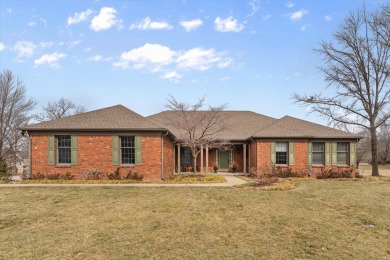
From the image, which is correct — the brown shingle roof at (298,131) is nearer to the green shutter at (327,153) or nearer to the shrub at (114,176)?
the green shutter at (327,153)

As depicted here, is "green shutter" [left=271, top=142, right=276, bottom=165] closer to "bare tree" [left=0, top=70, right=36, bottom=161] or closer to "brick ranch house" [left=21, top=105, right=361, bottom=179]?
"brick ranch house" [left=21, top=105, right=361, bottom=179]

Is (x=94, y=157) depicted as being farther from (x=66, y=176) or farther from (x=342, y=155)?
(x=342, y=155)

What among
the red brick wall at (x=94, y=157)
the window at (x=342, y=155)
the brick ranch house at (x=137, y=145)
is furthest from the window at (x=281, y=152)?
the red brick wall at (x=94, y=157)

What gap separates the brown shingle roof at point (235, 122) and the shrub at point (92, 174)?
8.29 meters

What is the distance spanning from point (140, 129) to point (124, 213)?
917 centimetres

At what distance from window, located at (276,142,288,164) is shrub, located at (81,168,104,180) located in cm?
1179

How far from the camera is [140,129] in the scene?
17438 mm

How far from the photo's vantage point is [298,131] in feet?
69.2

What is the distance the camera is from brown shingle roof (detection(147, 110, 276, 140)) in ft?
82.5

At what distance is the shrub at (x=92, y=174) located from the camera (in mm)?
17297

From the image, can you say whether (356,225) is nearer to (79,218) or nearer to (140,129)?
(79,218)

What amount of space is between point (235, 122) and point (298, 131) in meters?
7.62

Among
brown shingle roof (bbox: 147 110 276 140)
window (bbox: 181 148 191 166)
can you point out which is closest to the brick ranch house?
brown shingle roof (bbox: 147 110 276 140)

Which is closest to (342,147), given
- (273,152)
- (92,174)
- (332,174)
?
(332,174)
